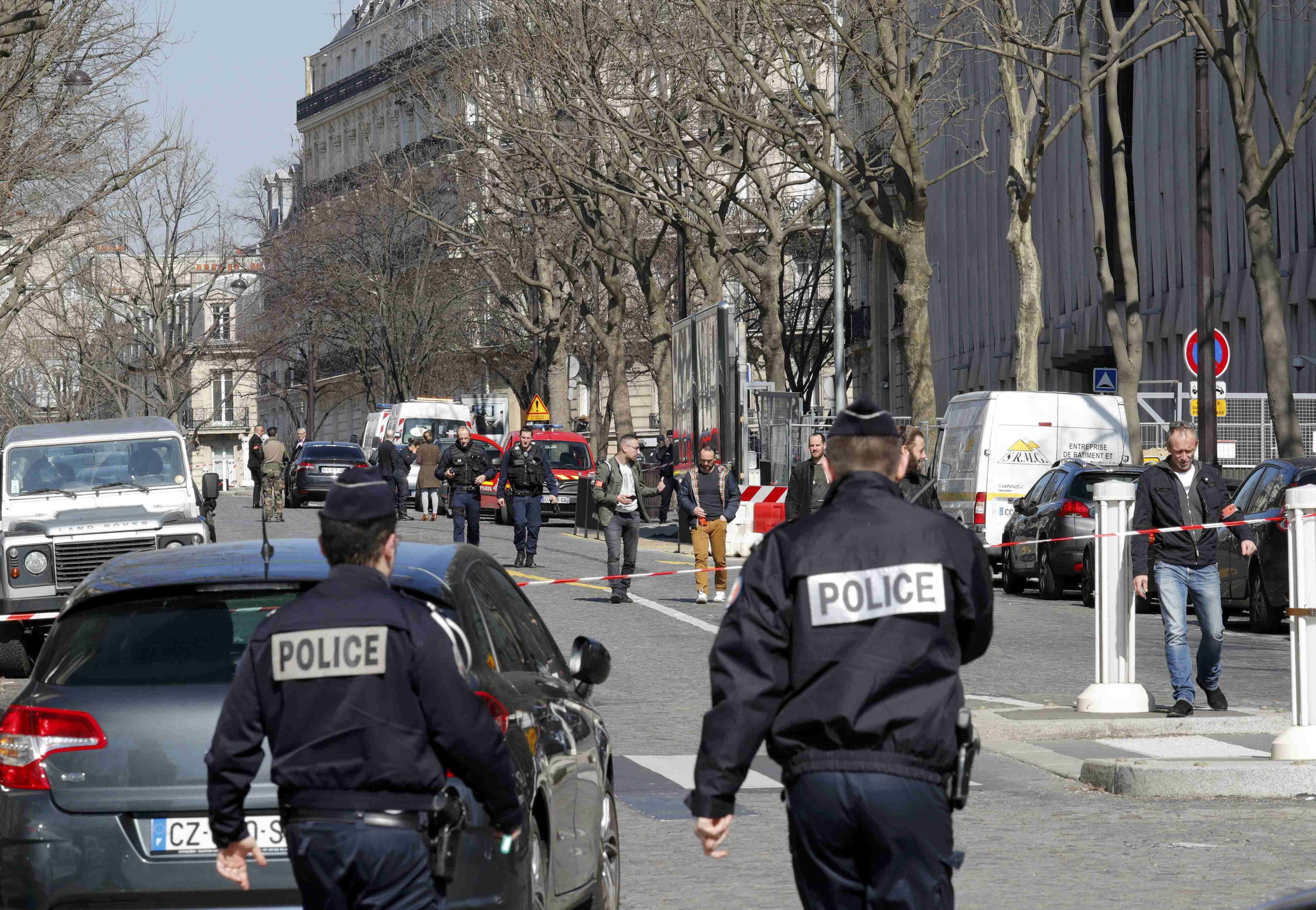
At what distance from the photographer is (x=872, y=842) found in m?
4.38

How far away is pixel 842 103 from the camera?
2216 inches

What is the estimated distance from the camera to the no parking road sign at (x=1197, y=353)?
2842 cm

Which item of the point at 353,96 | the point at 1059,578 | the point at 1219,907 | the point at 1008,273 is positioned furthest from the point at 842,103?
the point at 353,96

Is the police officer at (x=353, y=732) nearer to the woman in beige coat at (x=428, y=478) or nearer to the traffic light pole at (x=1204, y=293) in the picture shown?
the traffic light pole at (x=1204, y=293)

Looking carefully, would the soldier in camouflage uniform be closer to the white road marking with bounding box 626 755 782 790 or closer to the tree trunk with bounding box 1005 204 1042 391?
the tree trunk with bounding box 1005 204 1042 391

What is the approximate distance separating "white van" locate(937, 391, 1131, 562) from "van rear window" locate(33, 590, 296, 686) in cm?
2142

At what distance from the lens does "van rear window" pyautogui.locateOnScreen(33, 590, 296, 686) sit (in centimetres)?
591

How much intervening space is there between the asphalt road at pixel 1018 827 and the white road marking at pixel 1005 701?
0.36 ft

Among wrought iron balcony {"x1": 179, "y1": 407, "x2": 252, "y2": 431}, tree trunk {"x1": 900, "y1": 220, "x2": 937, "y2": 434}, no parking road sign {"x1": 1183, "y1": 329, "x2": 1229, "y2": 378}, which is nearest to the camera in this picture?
no parking road sign {"x1": 1183, "y1": 329, "x2": 1229, "y2": 378}

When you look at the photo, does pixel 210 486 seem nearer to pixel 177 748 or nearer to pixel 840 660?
pixel 177 748

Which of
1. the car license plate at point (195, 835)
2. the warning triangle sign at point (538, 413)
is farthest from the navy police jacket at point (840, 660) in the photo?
the warning triangle sign at point (538, 413)

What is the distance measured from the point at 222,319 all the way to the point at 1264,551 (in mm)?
72978

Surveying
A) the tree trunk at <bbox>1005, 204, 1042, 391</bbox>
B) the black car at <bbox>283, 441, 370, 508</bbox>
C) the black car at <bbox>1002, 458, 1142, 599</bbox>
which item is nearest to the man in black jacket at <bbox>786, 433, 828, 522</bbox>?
the black car at <bbox>1002, 458, 1142, 599</bbox>

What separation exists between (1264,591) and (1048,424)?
851 centimetres
